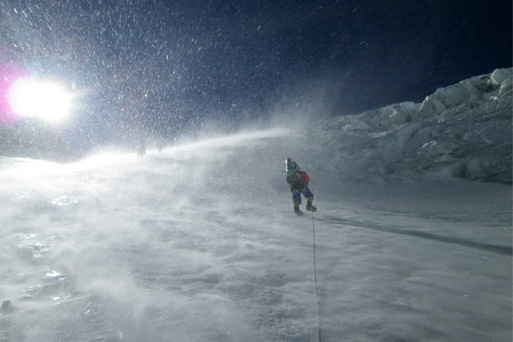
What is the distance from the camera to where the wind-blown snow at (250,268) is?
2.72 metres

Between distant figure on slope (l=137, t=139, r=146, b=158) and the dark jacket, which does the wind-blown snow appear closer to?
the dark jacket

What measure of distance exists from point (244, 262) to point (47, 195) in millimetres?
11029

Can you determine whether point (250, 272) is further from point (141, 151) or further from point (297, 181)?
point (141, 151)

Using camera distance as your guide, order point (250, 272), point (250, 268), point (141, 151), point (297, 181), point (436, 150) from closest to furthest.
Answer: point (250, 272) < point (250, 268) < point (297, 181) < point (436, 150) < point (141, 151)

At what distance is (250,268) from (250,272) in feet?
0.53

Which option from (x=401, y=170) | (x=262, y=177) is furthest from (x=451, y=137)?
(x=262, y=177)

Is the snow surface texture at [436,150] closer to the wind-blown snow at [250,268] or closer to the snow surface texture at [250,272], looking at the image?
the wind-blown snow at [250,268]

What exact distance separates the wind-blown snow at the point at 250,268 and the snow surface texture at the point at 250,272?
0.02 meters

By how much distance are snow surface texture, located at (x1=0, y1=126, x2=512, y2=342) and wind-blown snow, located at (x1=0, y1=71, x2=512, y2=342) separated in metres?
0.02

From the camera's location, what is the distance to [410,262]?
4.33 meters

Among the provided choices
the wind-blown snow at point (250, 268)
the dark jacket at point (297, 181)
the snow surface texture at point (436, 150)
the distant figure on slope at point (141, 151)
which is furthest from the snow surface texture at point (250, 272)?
the distant figure on slope at point (141, 151)

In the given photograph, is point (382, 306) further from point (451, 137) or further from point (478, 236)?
point (451, 137)

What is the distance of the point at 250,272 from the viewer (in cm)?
404

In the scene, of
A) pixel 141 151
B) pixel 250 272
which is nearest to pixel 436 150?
pixel 250 272
